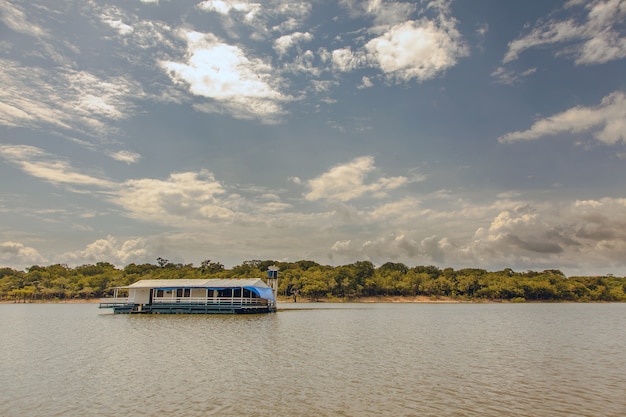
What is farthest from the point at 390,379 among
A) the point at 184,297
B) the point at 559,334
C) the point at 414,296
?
the point at 414,296

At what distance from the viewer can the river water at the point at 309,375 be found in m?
20.0

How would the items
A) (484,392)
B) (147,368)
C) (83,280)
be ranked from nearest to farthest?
(484,392) < (147,368) < (83,280)

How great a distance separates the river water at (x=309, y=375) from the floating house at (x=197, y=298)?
89.9 ft

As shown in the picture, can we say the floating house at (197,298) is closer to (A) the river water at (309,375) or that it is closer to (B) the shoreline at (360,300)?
(A) the river water at (309,375)

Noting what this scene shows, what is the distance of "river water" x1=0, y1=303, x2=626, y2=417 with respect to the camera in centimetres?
1995

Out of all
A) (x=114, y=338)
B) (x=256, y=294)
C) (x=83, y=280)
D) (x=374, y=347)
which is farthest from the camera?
(x=83, y=280)

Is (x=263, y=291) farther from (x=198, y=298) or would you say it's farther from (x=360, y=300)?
(x=360, y=300)

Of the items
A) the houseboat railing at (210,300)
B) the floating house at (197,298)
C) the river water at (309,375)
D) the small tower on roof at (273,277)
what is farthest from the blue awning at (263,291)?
the river water at (309,375)

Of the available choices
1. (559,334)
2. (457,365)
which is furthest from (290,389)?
(559,334)

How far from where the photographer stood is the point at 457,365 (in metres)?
29.9

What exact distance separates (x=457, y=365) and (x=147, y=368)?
2063cm

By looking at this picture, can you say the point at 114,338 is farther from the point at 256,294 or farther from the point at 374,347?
the point at 256,294

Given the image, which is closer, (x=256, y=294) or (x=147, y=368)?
(x=147, y=368)

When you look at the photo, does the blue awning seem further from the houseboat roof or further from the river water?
the river water
